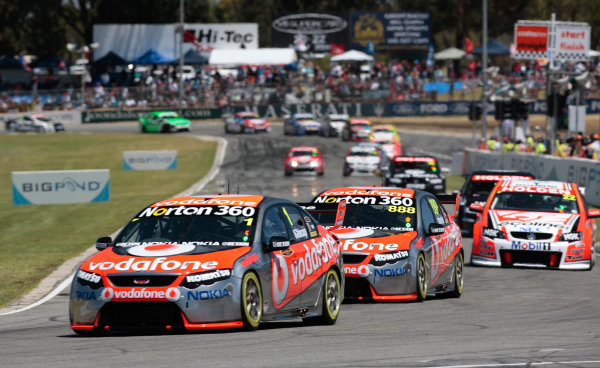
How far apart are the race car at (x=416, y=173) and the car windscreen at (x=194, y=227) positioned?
23842mm

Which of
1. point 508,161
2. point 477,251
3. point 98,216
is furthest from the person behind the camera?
point 508,161

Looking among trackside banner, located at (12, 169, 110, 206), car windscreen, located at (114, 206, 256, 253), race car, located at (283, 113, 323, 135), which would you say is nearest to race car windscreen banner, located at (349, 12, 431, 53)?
race car, located at (283, 113, 323, 135)

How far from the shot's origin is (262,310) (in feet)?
32.1

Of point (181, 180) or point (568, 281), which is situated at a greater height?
point (568, 281)

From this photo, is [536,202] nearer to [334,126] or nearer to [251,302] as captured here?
[251,302]

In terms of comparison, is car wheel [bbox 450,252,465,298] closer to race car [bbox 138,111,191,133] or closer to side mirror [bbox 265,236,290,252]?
side mirror [bbox 265,236,290,252]

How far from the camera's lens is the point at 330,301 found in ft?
35.9

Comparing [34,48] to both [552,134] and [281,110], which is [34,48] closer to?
[281,110]

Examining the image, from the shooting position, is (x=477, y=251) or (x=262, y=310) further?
(x=477, y=251)

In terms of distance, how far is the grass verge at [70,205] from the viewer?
1905cm

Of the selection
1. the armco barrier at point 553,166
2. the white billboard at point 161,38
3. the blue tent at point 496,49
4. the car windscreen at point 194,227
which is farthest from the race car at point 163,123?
the car windscreen at point 194,227

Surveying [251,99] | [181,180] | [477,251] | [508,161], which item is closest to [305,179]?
[181,180]

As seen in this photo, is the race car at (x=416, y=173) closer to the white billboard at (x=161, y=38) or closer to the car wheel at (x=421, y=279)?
the car wheel at (x=421, y=279)

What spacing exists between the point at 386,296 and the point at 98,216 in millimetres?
17922
